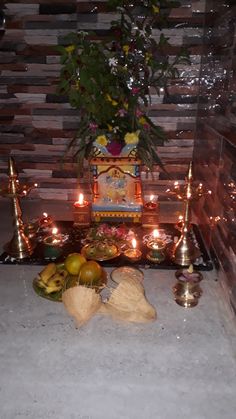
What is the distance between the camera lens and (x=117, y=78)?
1.52 metres

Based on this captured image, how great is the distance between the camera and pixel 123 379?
34.0 inches

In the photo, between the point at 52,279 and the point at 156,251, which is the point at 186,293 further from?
the point at 52,279

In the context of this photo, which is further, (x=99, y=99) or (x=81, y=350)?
(x=99, y=99)

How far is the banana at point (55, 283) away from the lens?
44.7 inches

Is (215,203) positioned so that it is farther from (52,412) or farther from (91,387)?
(52,412)

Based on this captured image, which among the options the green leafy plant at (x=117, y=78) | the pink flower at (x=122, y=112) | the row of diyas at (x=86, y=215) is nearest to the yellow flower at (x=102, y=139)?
the green leafy plant at (x=117, y=78)

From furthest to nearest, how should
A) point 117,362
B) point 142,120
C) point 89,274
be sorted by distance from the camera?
point 142,120 < point 89,274 < point 117,362

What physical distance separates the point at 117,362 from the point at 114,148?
39.2 inches

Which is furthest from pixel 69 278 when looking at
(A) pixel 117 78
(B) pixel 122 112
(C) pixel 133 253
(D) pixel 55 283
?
(A) pixel 117 78

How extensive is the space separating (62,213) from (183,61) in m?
1.12

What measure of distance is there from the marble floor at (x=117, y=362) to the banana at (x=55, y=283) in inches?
2.3

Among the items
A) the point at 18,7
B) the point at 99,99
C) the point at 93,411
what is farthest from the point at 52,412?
the point at 18,7

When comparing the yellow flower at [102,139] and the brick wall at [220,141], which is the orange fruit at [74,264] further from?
the yellow flower at [102,139]

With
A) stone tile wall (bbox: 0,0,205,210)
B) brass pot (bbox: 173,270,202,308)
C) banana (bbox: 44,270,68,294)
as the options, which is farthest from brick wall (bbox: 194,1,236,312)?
banana (bbox: 44,270,68,294)
